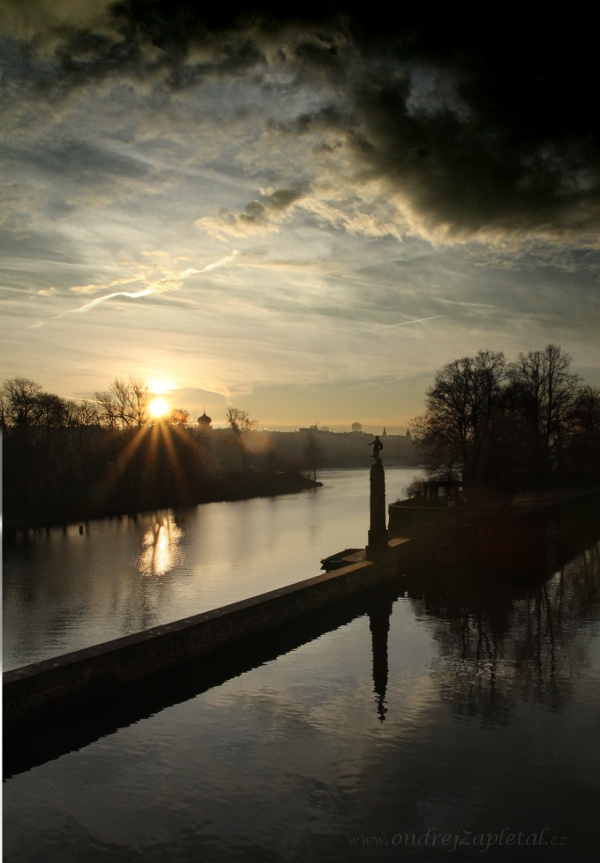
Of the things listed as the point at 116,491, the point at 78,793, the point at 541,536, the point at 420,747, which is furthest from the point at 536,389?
the point at 78,793

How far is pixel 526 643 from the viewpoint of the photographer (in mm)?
18078

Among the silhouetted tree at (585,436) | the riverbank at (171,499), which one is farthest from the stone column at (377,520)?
the silhouetted tree at (585,436)

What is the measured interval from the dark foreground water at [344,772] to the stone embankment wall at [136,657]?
3.21ft

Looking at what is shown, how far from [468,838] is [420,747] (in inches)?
101

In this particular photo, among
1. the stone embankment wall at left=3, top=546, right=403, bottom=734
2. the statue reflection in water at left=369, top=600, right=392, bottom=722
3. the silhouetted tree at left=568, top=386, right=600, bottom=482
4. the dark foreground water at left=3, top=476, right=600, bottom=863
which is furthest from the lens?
the silhouetted tree at left=568, top=386, right=600, bottom=482

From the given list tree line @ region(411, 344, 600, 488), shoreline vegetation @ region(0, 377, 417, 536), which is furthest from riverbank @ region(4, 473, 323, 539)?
tree line @ region(411, 344, 600, 488)

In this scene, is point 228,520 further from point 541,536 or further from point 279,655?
point 279,655

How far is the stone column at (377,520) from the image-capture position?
25.7 m

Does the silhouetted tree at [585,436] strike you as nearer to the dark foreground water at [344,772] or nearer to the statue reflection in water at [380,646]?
the statue reflection in water at [380,646]

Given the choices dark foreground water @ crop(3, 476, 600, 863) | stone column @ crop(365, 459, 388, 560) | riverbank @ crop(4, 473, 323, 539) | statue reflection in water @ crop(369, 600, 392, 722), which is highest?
stone column @ crop(365, 459, 388, 560)

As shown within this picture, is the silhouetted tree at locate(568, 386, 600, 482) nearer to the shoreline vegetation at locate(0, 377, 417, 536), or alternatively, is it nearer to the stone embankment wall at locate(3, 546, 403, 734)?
the shoreline vegetation at locate(0, 377, 417, 536)

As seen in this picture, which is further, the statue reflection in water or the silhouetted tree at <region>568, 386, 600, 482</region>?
the silhouetted tree at <region>568, 386, 600, 482</region>

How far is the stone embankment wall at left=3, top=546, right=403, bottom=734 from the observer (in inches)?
447

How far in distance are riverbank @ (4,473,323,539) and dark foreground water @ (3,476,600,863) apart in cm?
3279
